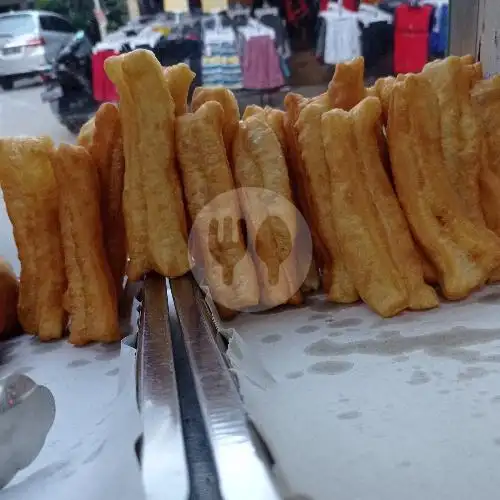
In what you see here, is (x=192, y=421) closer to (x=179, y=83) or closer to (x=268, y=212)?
(x=268, y=212)

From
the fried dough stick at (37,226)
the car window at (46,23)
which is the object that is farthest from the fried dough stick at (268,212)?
the car window at (46,23)

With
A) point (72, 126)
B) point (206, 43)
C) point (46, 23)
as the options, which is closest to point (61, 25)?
point (46, 23)

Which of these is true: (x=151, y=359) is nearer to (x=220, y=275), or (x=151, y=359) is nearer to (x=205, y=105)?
(x=220, y=275)

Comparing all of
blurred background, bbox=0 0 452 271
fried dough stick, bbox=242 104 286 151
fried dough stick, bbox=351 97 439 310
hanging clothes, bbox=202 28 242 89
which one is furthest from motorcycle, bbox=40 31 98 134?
fried dough stick, bbox=351 97 439 310

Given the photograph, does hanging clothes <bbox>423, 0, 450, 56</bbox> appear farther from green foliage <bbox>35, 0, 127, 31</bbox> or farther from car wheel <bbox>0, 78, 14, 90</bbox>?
car wheel <bbox>0, 78, 14, 90</bbox>

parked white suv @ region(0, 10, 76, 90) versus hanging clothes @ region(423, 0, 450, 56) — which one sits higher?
parked white suv @ region(0, 10, 76, 90)

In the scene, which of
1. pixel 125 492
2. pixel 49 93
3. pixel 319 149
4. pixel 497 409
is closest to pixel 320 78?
pixel 49 93

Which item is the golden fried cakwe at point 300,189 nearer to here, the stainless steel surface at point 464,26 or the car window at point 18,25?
the stainless steel surface at point 464,26

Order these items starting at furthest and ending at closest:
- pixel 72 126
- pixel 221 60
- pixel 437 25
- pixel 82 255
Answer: pixel 221 60, pixel 437 25, pixel 72 126, pixel 82 255
